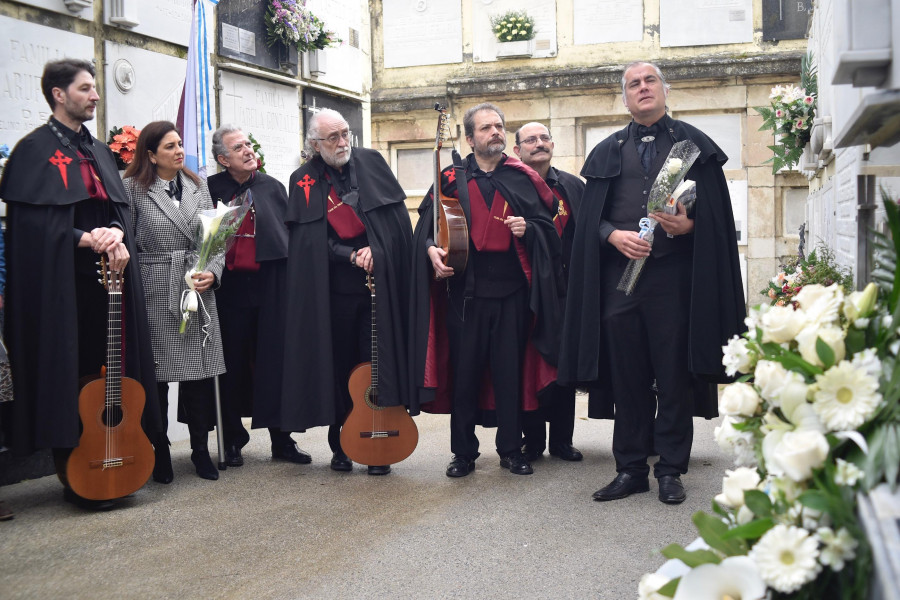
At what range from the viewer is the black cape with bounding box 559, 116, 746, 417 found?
5.07 metres

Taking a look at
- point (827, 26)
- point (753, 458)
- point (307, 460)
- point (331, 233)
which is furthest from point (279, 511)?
point (827, 26)

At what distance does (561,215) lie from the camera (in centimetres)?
638

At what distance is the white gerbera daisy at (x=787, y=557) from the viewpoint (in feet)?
6.09

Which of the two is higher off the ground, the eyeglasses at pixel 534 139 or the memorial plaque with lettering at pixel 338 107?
the memorial plaque with lettering at pixel 338 107

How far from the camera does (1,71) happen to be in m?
6.35

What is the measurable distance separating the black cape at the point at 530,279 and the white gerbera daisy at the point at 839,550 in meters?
4.06

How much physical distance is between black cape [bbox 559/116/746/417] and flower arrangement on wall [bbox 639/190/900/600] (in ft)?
9.08


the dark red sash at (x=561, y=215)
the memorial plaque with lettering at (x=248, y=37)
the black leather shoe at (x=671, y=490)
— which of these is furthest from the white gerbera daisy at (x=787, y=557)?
the memorial plaque with lettering at (x=248, y=37)

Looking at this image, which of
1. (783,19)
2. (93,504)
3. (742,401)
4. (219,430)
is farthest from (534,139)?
(783,19)

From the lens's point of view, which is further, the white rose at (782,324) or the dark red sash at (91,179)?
the dark red sash at (91,179)

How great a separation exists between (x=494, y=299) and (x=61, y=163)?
2.59 meters

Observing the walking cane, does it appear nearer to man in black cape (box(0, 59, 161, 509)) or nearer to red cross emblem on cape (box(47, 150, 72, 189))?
man in black cape (box(0, 59, 161, 509))

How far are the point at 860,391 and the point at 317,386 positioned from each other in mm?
4583

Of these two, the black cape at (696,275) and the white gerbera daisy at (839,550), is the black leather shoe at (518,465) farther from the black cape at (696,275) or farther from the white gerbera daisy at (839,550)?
the white gerbera daisy at (839,550)
